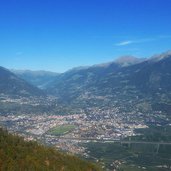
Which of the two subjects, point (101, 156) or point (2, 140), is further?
point (101, 156)

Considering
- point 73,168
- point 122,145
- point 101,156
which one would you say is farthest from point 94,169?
point 122,145

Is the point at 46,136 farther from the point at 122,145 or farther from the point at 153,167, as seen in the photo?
the point at 153,167

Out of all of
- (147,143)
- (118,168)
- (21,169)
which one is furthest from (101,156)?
(21,169)

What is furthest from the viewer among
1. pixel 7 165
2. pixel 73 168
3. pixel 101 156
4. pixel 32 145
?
pixel 101 156

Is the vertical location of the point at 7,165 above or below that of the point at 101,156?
above

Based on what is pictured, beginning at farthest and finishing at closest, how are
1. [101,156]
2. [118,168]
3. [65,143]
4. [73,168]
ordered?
1. [65,143]
2. [101,156]
3. [118,168]
4. [73,168]

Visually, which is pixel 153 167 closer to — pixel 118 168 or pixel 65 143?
pixel 118 168
